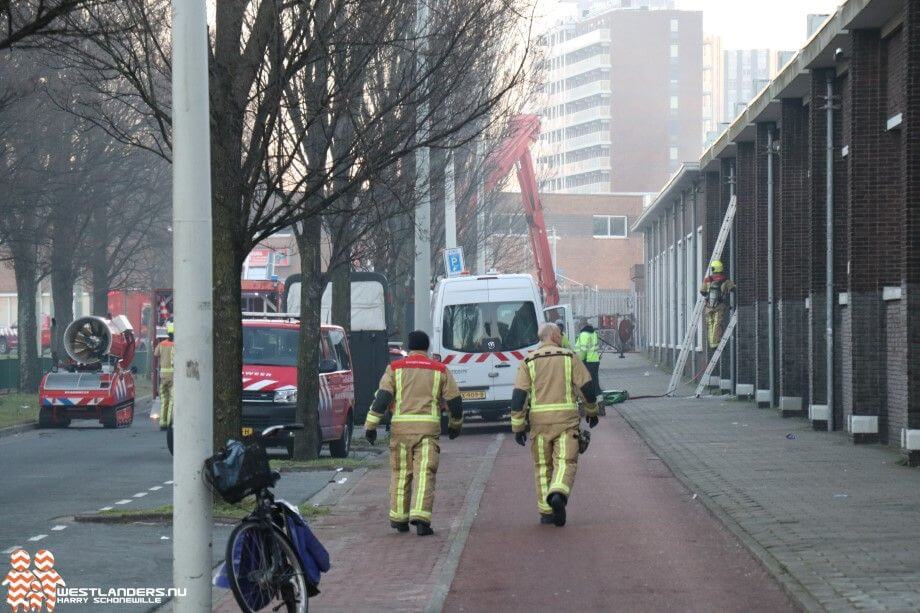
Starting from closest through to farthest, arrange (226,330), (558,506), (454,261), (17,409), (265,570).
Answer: (265,570)
(558,506)
(226,330)
(454,261)
(17,409)

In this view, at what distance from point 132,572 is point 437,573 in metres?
2.10

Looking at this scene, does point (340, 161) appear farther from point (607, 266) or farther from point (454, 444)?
point (607, 266)

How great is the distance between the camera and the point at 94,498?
1642 cm

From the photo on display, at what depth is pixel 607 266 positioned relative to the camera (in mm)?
118688

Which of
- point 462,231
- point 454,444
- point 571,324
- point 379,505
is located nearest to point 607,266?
point 462,231

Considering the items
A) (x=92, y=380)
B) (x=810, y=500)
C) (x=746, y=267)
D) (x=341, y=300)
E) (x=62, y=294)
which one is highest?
(x=746, y=267)

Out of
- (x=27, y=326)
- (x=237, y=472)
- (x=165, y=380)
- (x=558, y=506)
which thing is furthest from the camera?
(x=27, y=326)

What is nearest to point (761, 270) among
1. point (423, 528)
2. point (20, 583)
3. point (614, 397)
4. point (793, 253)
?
point (793, 253)

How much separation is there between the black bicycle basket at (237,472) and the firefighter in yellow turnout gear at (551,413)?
534 centimetres

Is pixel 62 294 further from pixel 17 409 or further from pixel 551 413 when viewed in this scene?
pixel 551 413

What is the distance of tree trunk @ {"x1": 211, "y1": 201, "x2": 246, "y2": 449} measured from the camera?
45.8 ft

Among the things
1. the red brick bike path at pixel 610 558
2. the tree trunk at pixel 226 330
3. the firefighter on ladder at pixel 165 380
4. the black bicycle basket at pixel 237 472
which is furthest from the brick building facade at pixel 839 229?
the black bicycle basket at pixel 237 472

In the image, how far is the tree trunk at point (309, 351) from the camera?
2070 cm

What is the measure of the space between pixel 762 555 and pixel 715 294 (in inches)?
953
